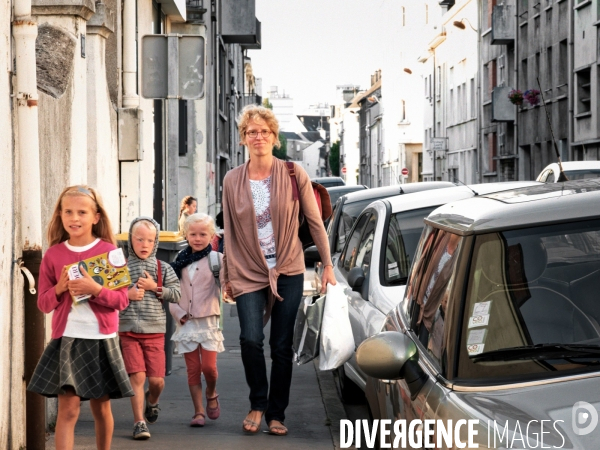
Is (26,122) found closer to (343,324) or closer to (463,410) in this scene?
(343,324)

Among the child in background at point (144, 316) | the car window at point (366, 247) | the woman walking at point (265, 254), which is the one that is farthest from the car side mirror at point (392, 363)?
the car window at point (366, 247)

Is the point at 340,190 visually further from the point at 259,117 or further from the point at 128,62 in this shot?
the point at 259,117

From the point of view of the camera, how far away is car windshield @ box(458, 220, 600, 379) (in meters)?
3.46

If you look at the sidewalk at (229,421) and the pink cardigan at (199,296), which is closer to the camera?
the sidewalk at (229,421)

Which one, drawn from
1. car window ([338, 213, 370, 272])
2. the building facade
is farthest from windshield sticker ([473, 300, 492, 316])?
car window ([338, 213, 370, 272])

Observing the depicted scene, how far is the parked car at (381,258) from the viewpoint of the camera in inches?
295

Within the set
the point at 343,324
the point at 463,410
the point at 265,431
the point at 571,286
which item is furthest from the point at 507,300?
the point at 265,431

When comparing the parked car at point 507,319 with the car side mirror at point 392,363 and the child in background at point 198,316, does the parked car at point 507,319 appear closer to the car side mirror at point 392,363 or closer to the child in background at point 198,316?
the car side mirror at point 392,363

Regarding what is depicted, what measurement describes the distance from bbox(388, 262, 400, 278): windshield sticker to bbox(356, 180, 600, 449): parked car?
3588mm

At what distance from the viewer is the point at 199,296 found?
24.8 feet

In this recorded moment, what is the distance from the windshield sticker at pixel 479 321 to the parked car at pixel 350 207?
736 cm

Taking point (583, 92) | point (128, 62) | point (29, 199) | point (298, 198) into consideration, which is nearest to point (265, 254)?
point (298, 198)

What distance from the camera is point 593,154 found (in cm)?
3125

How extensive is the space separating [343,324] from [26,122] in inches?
89.8
